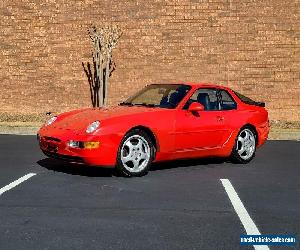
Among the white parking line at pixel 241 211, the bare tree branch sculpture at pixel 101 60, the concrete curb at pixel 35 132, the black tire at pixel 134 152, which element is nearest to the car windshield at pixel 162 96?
the black tire at pixel 134 152

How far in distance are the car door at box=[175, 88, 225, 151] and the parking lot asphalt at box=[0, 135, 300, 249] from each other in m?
0.41

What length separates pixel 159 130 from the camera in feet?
25.6

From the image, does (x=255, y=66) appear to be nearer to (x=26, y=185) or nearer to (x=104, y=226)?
(x=26, y=185)

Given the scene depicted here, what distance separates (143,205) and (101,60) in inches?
419

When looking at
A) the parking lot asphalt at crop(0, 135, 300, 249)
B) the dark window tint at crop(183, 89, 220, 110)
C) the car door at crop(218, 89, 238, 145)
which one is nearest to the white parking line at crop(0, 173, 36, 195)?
the parking lot asphalt at crop(0, 135, 300, 249)

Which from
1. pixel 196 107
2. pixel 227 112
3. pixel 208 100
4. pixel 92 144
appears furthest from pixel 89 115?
pixel 227 112

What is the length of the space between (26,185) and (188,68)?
32.7 ft

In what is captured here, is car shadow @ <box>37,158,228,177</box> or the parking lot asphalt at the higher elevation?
the parking lot asphalt

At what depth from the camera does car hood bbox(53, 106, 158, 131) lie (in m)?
7.51

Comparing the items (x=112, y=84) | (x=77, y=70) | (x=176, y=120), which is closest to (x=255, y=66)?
(x=112, y=84)

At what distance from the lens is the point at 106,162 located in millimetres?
7352

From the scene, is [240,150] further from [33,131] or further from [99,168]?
[33,131]

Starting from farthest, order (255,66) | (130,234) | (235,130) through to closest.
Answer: (255,66), (235,130), (130,234)

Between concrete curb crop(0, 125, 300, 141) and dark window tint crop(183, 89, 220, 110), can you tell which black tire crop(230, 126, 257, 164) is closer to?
dark window tint crop(183, 89, 220, 110)
